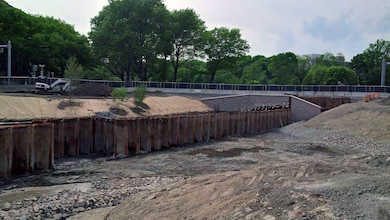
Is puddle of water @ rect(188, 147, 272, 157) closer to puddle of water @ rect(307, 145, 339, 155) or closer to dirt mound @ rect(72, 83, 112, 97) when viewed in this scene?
puddle of water @ rect(307, 145, 339, 155)

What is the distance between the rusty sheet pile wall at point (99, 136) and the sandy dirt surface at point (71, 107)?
23.5 ft

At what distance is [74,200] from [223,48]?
2203 inches

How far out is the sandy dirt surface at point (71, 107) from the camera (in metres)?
26.8

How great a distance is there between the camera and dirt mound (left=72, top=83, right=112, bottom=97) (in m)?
41.6

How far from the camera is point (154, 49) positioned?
59.2 meters

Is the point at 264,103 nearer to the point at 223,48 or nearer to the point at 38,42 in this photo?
the point at 223,48

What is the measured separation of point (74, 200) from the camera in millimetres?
12156

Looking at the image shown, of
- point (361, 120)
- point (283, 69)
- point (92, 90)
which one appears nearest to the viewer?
point (361, 120)

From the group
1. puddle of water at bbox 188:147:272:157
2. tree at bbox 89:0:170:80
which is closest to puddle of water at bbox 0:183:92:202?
puddle of water at bbox 188:147:272:157

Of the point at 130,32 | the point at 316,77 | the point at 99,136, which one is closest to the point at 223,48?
the point at 130,32

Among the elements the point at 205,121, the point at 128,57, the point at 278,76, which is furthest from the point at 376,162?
the point at 278,76

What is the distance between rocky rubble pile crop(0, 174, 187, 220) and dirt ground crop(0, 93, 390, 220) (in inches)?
1.7

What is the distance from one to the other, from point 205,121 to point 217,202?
19341mm

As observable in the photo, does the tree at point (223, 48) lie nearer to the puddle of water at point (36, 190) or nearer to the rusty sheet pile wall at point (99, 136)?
the rusty sheet pile wall at point (99, 136)
